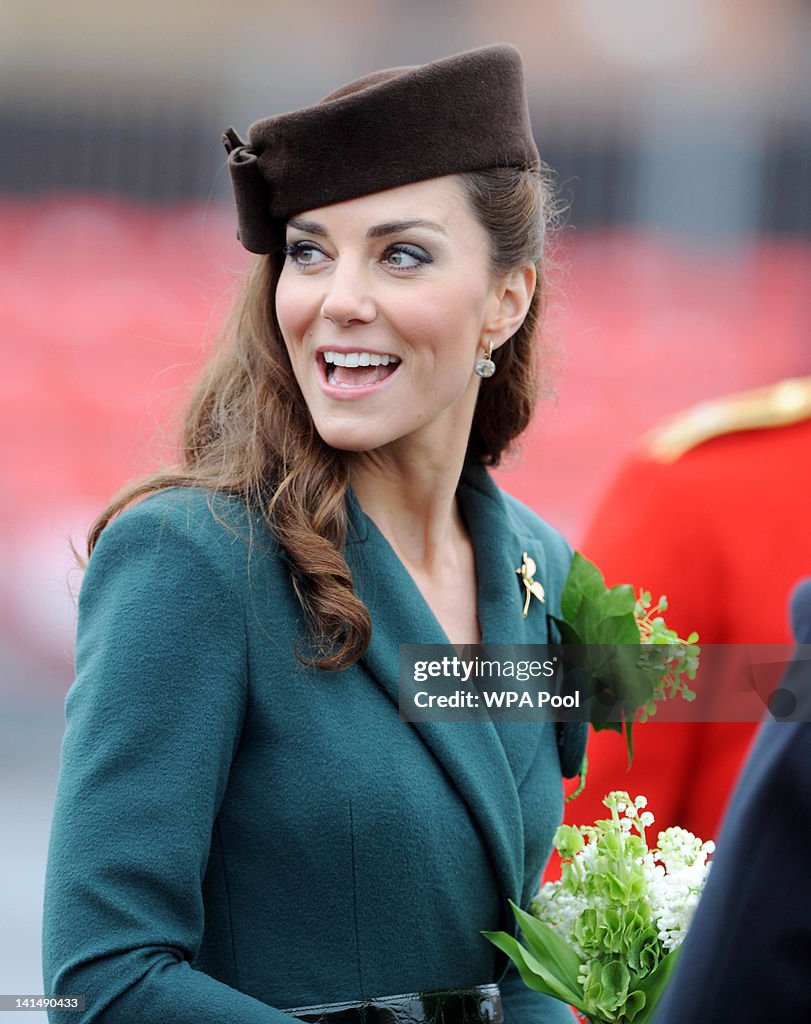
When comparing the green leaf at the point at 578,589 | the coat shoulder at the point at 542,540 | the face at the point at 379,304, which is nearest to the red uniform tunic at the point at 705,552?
the coat shoulder at the point at 542,540

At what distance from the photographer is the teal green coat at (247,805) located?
169 centimetres

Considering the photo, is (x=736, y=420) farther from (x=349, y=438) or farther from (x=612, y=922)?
(x=612, y=922)

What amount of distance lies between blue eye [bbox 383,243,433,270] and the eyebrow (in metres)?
0.03

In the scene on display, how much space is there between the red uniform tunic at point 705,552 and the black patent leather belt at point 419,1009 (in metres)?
0.64

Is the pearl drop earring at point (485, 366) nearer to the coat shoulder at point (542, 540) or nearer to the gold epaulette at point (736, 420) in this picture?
the coat shoulder at point (542, 540)

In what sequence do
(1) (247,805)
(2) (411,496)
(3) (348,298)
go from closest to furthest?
1. (1) (247,805)
2. (3) (348,298)
3. (2) (411,496)

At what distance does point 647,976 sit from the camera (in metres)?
1.80

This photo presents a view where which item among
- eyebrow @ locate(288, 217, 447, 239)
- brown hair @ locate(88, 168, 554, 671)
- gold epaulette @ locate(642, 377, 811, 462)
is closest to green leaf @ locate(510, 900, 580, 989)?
brown hair @ locate(88, 168, 554, 671)

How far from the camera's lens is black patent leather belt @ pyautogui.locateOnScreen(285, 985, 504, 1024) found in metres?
1.83

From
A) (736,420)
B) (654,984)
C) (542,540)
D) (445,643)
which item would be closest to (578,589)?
(542,540)

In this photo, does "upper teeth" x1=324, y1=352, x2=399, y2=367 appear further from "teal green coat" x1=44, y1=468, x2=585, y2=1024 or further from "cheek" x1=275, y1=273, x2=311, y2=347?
"teal green coat" x1=44, y1=468, x2=585, y2=1024

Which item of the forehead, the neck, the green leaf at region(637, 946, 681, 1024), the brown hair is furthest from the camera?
the neck

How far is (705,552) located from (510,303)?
750 mm

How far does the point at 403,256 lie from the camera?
2.02m
